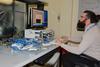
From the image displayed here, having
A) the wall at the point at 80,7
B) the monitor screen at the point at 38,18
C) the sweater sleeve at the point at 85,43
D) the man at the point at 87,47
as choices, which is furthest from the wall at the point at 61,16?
the sweater sleeve at the point at 85,43

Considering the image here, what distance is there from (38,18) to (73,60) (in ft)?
3.12

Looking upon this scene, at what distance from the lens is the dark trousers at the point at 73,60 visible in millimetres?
2107

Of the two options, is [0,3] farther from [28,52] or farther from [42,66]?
[42,66]

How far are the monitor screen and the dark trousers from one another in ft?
2.40

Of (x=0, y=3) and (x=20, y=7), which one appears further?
(x=20, y=7)

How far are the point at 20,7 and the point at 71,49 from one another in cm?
106

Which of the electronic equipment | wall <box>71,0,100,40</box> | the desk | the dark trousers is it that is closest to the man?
the dark trousers

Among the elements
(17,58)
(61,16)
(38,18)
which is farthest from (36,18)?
(17,58)

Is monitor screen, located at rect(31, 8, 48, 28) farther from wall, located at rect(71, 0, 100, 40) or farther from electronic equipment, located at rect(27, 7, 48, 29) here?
wall, located at rect(71, 0, 100, 40)

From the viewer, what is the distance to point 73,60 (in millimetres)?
2211

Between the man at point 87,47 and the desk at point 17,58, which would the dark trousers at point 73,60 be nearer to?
the man at point 87,47

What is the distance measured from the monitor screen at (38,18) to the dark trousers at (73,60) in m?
0.73

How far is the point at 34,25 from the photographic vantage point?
9.02 ft

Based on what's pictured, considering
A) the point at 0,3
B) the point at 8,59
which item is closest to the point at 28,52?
the point at 8,59
